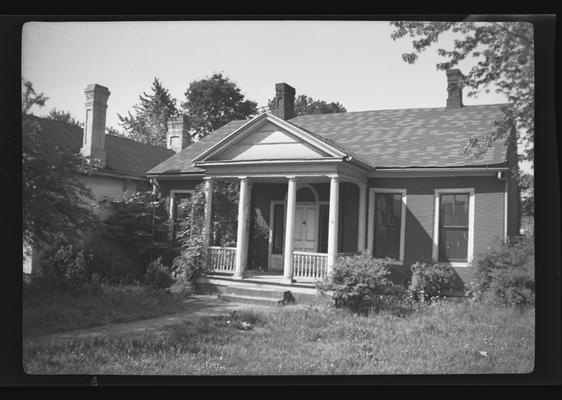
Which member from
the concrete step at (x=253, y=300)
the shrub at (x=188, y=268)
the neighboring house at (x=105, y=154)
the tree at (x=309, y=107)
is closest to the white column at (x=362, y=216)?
the tree at (x=309, y=107)

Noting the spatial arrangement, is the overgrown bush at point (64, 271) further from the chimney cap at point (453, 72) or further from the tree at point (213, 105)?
the chimney cap at point (453, 72)

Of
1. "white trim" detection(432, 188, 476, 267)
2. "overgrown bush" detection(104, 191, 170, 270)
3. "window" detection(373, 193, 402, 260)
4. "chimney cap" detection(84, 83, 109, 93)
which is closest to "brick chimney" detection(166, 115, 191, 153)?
"overgrown bush" detection(104, 191, 170, 270)

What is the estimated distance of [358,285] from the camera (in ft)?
29.1

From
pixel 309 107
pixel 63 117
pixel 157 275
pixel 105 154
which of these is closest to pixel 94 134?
pixel 105 154

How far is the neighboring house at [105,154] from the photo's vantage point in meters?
9.48

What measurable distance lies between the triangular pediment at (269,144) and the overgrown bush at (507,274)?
12.2 ft

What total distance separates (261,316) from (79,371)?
3282 millimetres

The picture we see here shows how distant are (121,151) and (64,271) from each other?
437cm

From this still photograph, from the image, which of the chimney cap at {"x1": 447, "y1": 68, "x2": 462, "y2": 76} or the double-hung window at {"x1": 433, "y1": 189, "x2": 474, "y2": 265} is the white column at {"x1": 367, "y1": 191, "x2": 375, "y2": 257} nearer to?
the double-hung window at {"x1": 433, "y1": 189, "x2": 474, "y2": 265}

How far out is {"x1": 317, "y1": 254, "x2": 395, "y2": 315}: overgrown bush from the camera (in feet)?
29.3

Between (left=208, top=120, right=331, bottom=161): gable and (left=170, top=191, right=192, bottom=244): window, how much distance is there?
1.79 meters

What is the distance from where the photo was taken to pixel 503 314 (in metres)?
7.26

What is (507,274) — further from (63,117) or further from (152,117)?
(152,117)
